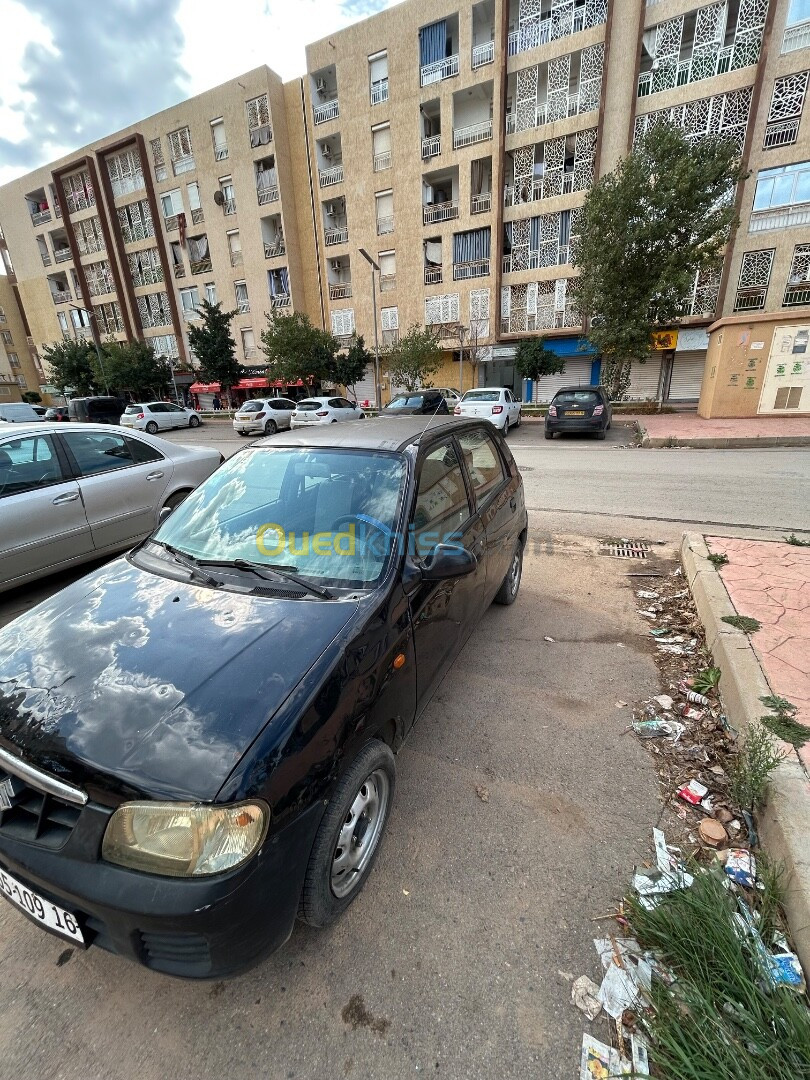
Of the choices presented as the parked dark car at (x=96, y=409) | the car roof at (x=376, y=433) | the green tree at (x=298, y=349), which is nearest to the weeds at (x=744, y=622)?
the car roof at (x=376, y=433)

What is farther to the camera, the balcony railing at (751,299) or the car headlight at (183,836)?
the balcony railing at (751,299)

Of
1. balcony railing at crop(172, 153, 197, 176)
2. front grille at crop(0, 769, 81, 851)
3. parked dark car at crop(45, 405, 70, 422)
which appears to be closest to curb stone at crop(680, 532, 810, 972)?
front grille at crop(0, 769, 81, 851)

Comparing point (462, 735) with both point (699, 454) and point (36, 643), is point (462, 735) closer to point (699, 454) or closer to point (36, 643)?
point (36, 643)

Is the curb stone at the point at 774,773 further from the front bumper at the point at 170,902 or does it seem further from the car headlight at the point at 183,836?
the car headlight at the point at 183,836

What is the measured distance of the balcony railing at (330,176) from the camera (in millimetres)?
27500

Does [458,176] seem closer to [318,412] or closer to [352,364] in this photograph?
[352,364]

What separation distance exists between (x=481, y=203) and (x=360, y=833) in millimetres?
28887

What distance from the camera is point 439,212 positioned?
25.2 m

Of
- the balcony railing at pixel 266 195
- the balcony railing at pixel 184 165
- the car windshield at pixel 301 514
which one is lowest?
the car windshield at pixel 301 514

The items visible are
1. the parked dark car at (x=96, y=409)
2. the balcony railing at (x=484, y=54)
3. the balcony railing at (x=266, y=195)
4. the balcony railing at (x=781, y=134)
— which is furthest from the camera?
the balcony railing at (x=266, y=195)

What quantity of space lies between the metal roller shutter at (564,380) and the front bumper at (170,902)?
84.9ft

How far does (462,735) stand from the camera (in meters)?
2.71

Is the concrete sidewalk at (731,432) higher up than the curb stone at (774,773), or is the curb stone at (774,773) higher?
the curb stone at (774,773)

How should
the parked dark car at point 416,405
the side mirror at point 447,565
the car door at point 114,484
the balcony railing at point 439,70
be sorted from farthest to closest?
the balcony railing at point 439,70 < the parked dark car at point 416,405 < the car door at point 114,484 < the side mirror at point 447,565
